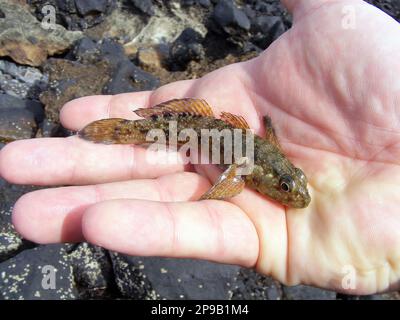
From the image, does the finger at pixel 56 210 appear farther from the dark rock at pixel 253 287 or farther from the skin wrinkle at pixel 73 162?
the dark rock at pixel 253 287

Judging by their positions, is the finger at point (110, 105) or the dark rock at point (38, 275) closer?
the dark rock at point (38, 275)

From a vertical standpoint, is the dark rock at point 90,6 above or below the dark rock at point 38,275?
above

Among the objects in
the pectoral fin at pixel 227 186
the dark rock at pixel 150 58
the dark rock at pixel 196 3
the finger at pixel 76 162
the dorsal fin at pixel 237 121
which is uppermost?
the dark rock at pixel 196 3

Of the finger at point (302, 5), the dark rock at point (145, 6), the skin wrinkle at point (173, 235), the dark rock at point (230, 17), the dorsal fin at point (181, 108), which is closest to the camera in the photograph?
the skin wrinkle at point (173, 235)

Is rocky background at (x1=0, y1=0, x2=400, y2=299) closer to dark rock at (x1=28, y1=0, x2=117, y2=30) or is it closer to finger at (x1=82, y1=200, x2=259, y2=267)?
dark rock at (x1=28, y1=0, x2=117, y2=30)

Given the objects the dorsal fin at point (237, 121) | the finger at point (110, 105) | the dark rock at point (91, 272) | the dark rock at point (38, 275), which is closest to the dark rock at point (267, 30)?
the finger at point (110, 105)

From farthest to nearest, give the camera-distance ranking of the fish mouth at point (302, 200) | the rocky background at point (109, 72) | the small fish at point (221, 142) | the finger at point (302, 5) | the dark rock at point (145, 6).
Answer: the dark rock at point (145, 6) < the rocky background at point (109, 72) < the finger at point (302, 5) < the small fish at point (221, 142) < the fish mouth at point (302, 200)

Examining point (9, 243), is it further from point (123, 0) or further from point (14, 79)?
point (123, 0)
